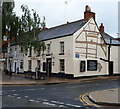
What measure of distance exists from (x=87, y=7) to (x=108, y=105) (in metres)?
21.8

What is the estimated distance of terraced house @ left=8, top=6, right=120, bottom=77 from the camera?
2638 cm

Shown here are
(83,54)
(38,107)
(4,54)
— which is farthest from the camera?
(4,54)

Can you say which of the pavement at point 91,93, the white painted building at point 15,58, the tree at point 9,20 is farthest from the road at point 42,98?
the white painted building at point 15,58

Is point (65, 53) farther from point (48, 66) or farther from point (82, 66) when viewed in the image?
point (48, 66)

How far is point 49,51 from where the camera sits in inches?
1200

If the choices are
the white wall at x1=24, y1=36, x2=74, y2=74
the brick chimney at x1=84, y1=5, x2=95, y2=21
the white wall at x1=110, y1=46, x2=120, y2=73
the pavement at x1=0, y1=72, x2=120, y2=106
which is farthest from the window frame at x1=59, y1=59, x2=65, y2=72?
the white wall at x1=110, y1=46, x2=120, y2=73

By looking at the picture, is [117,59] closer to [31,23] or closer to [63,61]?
[63,61]

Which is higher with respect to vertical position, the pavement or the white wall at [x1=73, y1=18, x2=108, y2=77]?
the white wall at [x1=73, y1=18, x2=108, y2=77]

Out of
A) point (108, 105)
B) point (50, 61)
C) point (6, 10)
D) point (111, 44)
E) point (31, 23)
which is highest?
point (6, 10)

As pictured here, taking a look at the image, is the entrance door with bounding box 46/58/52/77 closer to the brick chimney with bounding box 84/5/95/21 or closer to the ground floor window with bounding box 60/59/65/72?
the ground floor window with bounding box 60/59/65/72

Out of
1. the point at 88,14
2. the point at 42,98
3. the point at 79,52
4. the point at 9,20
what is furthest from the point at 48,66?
the point at 42,98

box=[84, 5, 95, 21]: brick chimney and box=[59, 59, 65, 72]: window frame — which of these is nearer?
box=[59, 59, 65, 72]: window frame

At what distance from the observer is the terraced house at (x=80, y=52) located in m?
26.4

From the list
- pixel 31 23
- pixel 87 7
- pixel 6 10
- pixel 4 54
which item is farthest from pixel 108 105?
pixel 4 54
